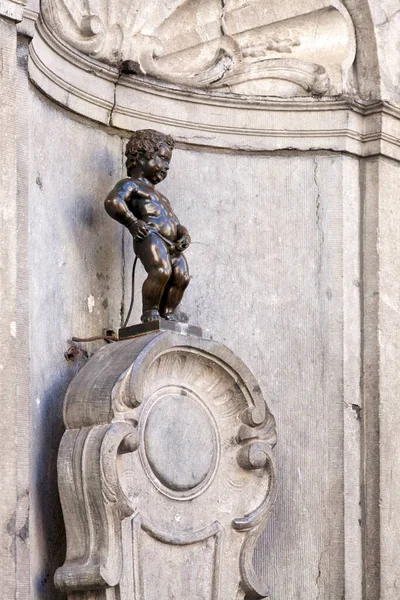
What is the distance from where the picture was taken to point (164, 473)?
583 cm

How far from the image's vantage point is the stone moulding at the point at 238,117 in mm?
6535

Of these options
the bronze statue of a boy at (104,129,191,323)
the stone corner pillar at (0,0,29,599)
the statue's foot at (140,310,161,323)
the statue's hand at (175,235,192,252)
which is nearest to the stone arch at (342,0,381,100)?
the bronze statue of a boy at (104,129,191,323)

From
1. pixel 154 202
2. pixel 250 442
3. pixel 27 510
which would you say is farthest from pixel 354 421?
pixel 27 510

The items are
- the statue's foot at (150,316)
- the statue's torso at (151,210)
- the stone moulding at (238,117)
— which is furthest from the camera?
the stone moulding at (238,117)

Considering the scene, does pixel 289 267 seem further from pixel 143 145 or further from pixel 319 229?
pixel 143 145

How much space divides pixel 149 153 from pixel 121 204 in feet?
0.91

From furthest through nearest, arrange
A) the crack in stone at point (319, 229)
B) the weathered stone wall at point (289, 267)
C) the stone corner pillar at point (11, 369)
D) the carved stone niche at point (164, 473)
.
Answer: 1. the crack in stone at point (319, 229)
2. the weathered stone wall at point (289, 267)
3. the carved stone niche at point (164, 473)
4. the stone corner pillar at point (11, 369)

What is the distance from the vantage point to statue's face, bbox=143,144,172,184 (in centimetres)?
622

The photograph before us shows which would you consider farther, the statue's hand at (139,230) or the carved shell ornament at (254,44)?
the carved shell ornament at (254,44)

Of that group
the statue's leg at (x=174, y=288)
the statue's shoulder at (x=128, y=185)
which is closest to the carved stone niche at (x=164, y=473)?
the statue's leg at (x=174, y=288)

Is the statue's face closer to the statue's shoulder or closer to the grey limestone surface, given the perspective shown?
the statue's shoulder

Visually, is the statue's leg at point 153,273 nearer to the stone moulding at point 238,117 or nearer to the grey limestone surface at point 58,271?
the grey limestone surface at point 58,271

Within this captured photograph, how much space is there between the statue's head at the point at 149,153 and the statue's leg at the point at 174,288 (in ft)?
1.18

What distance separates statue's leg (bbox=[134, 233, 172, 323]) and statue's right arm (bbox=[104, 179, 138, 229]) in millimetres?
100
